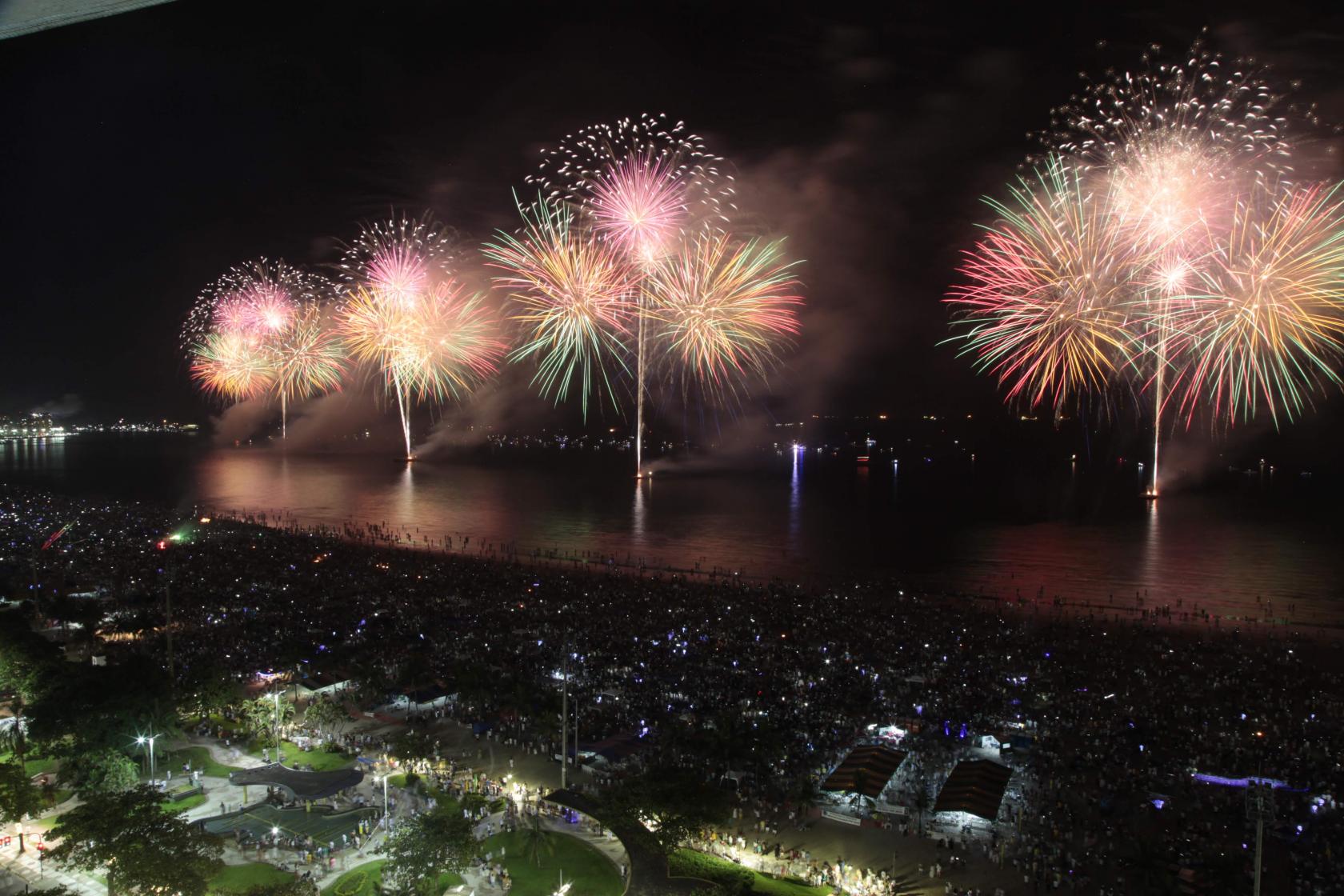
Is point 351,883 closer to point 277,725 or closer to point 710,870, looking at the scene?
point 710,870

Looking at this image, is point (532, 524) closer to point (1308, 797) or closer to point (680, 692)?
point (680, 692)

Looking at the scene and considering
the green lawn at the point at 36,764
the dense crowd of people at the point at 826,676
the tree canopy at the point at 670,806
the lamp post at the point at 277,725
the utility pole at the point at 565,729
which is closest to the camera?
the tree canopy at the point at 670,806

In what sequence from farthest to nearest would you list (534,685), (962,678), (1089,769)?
1. (962,678)
2. (534,685)
3. (1089,769)

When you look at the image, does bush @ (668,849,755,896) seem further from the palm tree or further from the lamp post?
the lamp post

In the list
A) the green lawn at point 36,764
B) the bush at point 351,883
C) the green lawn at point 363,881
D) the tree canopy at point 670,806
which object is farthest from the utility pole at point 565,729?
the green lawn at point 36,764

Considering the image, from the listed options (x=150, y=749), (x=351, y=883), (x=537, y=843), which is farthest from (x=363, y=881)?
(x=150, y=749)

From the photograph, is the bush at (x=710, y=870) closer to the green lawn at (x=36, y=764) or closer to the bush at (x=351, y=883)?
the bush at (x=351, y=883)

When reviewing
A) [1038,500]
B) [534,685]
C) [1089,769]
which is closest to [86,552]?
[534,685]
